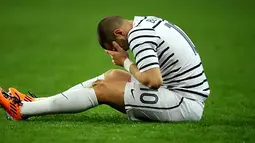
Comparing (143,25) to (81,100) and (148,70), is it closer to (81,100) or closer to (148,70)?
(148,70)

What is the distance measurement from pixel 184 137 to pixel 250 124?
39.7 inches

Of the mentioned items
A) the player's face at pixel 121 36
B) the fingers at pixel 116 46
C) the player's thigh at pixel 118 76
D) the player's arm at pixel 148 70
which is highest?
the player's face at pixel 121 36

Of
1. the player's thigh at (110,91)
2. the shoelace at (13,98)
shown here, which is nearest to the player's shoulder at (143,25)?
the player's thigh at (110,91)

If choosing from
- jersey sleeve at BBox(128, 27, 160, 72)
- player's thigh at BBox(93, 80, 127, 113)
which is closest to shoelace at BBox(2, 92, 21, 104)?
player's thigh at BBox(93, 80, 127, 113)

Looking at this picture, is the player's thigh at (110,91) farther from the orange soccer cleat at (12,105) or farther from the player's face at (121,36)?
the orange soccer cleat at (12,105)

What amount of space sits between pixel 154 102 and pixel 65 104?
78 centimetres

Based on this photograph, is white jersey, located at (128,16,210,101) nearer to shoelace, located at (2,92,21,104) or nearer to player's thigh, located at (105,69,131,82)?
player's thigh, located at (105,69,131,82)

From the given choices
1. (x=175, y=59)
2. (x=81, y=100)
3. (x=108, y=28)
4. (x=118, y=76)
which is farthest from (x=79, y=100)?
(x=175, y=59)

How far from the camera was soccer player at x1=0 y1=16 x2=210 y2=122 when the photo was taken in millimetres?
7070

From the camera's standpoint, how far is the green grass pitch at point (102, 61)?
6.76 meters

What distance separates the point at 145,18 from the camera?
7.16 m

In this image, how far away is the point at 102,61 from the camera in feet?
40.3

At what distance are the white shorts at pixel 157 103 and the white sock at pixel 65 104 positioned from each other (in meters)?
0.32

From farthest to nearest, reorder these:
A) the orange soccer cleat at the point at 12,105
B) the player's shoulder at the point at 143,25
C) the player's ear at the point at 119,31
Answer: the orange soccer cleat at the point at 12,105
the player's ear at the point at 119,31
the player's shoulder at the point at 143,25
